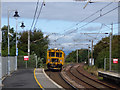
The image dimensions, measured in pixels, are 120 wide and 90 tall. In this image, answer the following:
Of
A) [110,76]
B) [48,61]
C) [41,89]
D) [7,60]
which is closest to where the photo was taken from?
[41,89]

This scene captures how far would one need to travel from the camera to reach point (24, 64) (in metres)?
34.3

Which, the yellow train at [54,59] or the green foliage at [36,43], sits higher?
the green foliage at [36,43]

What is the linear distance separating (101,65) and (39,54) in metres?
12.2

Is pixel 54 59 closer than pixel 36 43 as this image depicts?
Yes

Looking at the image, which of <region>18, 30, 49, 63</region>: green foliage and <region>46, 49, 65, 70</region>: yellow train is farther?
<region>18, 30, 49, 63</region>: green foliage

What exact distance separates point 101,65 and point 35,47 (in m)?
13.5

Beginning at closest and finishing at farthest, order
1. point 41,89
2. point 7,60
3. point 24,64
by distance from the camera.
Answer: point 41,89 → point 7,60 → point 24,64

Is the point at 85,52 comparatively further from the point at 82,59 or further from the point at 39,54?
the point at 39,54

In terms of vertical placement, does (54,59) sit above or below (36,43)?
below

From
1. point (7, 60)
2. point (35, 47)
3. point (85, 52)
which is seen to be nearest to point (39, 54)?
point (35, 47)

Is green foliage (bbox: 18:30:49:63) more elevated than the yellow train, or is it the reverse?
green foliage (bbox: 18:30:49:63)

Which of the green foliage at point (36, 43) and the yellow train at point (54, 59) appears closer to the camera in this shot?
the yellow train at point (54, 59)

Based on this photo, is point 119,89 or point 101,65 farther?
point 101,65

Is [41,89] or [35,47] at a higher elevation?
[35,47]
